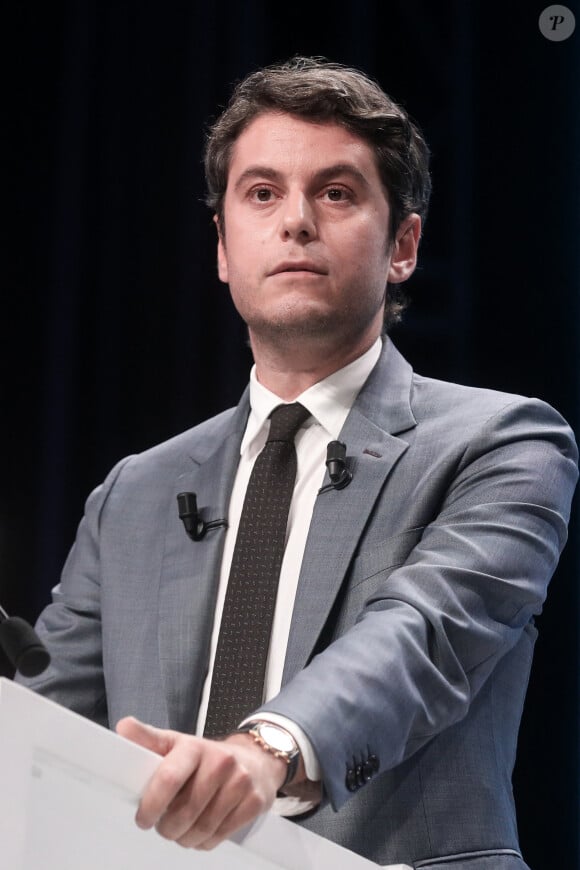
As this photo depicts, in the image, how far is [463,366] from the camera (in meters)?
3.03

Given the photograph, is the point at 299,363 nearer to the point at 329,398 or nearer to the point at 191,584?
the point at 329,398

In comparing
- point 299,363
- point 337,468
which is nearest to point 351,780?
point 337,468

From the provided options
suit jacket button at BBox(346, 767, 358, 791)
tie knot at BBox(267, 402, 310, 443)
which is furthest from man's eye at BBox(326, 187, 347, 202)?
suit jacket button at BBox(346, 767, 358, 791)

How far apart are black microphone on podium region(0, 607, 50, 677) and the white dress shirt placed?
781mm

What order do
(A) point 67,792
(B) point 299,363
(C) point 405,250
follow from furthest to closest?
(C) point 405,250
(B) point 299,363
(A) point 67,792

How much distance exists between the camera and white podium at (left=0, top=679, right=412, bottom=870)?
3.45 feet

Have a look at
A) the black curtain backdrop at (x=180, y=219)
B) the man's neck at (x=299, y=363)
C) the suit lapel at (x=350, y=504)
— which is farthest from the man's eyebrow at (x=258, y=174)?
the black curtain backdrop at (x=180, y=219)

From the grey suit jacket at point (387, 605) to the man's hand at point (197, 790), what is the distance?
0.18m

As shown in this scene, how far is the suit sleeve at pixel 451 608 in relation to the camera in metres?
1.43

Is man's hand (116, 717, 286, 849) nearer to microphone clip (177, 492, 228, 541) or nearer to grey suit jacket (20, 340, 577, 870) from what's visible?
grey suit jacket (20, 340, 577, 870)

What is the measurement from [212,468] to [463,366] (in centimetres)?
96

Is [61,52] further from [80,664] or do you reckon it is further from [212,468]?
[80,664]

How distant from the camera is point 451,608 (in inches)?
66.6

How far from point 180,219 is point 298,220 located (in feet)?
3.50
